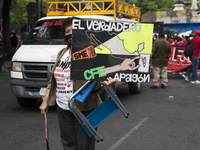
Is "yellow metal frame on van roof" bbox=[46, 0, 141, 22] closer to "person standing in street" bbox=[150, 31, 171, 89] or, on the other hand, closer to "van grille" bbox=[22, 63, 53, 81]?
"van grille" bbox=[22, 63, 53, 81]

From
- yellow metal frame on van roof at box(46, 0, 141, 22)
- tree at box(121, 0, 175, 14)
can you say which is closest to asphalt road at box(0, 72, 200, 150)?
yellow metal frame on van roof at box(46, 0, 141, 22)

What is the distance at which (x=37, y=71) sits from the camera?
Answer: 727 cm

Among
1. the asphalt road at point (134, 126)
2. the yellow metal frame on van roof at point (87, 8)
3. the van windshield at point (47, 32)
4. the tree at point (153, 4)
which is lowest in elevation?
the asphalt road at point (134, 126)

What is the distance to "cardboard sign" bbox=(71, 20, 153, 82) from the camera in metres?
3.13

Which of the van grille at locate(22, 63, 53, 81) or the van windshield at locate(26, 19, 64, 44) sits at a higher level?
the van windshield at locate(26, 19, 64, 44)

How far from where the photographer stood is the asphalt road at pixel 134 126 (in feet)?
17.1

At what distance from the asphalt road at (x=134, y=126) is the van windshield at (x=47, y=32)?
1.68 meters

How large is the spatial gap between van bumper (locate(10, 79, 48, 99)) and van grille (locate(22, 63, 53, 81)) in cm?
12

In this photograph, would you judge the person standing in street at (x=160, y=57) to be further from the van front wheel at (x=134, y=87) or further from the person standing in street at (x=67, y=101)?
the person standing in street at (x=67, y=101)

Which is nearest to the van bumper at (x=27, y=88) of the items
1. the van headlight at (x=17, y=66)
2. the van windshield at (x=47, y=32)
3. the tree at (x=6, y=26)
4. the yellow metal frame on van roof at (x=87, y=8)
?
the van headlight at (x=17, y=66)

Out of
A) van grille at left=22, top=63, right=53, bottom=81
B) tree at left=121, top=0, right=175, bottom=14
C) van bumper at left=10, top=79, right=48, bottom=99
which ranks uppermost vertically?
tree at left=121, top=0, right=175, bottom=14

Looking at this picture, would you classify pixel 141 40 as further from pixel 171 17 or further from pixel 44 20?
pixel 171 17

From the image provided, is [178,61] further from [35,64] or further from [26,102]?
[35,64]

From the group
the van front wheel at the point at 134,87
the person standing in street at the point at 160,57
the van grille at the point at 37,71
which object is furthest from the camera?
the person standing in street at the point at 160,57
